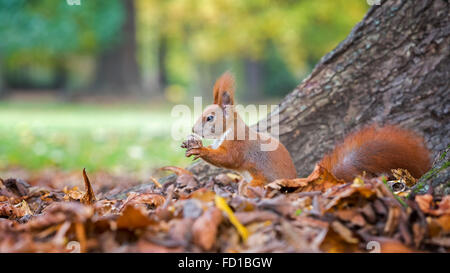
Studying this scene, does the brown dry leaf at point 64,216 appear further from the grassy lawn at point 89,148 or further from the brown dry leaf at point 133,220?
the grassy lawn at point 89,148

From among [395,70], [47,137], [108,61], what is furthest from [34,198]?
[108,61]

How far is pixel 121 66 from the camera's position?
18531 millimetres

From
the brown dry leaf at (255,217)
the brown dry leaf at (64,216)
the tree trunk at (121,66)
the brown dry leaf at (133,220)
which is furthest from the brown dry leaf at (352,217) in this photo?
the tree trunk at (121,66)

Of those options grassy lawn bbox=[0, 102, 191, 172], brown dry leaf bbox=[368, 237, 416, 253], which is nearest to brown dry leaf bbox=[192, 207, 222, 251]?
brown dry leaf bbox=[368, 237, 416, 253]

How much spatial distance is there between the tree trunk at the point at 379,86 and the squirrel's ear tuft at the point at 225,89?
63 cm

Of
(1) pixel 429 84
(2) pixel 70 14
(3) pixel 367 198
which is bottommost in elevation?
(3) pixel 367 198

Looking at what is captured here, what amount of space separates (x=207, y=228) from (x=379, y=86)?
1.96 metres

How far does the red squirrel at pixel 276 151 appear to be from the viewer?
2.53 meters

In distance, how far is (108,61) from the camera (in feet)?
61.2

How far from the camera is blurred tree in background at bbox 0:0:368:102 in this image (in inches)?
647

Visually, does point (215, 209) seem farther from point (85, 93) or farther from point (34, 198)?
point (85, 93)

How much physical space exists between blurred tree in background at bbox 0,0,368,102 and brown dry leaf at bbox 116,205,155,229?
15.7 meters
